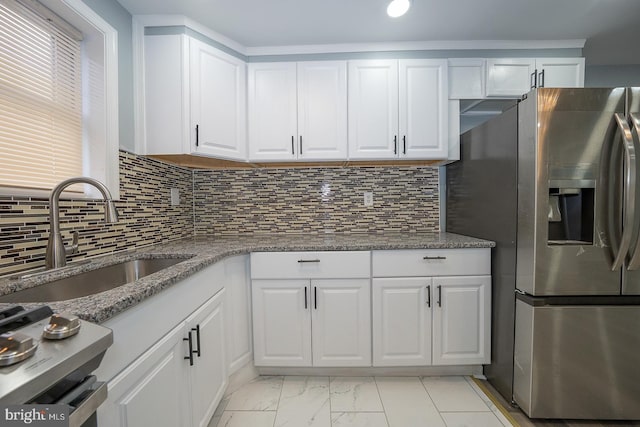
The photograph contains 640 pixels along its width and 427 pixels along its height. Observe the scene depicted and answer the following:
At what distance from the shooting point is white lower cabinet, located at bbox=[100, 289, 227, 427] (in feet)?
2.65

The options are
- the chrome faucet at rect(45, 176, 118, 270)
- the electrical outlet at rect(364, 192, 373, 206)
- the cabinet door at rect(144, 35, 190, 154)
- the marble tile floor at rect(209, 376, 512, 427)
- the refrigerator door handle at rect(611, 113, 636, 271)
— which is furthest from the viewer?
the electrical outlet at rect(364, 192, 373, 206)

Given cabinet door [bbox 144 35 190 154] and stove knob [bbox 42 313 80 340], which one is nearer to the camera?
stove knob [bbox 42 313 80 340]

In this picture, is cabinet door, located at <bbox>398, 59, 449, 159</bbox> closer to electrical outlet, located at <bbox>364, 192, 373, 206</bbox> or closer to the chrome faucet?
electrical outlet, located at <bbox>364, 192, 373, 206</bbox>

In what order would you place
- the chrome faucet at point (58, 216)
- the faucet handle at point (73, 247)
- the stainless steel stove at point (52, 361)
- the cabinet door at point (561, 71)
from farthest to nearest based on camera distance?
the cabinet door at point (561, 71), the faucet handle at point (73, 247), the chrome faucet at point (58, 216), the stainless steel stove at point (52, 361)

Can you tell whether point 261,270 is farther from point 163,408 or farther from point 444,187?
point 444,187

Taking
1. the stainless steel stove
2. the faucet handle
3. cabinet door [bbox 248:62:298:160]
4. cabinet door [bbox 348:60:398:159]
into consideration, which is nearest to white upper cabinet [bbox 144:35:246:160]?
cabinet door [bbox 248:62:298:160]

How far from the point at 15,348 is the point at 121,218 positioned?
1293 millimetres

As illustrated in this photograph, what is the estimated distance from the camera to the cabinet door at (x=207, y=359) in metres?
1.21

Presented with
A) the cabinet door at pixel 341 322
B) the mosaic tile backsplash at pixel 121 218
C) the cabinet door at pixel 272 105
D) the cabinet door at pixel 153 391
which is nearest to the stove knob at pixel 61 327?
the cabinet door at pixel 153 391

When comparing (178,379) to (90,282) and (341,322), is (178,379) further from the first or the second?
(341,322)

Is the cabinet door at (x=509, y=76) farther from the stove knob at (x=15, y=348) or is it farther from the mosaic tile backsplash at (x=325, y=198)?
the stove knob at (x=15, y=348)

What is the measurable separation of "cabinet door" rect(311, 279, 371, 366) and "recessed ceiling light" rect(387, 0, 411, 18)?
5.13ft

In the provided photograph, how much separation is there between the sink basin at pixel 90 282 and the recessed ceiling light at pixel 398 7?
1797 mm

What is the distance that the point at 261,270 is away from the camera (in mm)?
1786
